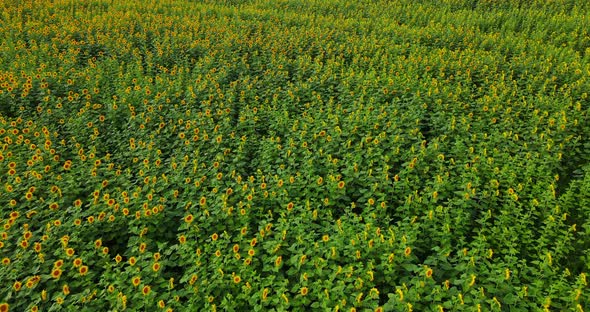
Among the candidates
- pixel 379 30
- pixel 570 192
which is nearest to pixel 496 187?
pixel 570 192

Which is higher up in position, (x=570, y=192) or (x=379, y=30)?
(x=379, y=30)

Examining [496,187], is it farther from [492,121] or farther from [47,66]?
[47,66]

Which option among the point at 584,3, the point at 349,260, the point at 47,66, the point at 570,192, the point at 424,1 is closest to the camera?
the point at 349,260

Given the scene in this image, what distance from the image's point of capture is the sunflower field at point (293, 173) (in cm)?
315

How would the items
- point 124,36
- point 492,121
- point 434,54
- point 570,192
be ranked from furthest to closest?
1. point 124,36
2. point 434,54
3. point 492,121
4. point 570,192

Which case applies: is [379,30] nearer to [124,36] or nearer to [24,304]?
[124,36]

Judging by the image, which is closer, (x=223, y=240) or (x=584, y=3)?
(x=223, y=240)

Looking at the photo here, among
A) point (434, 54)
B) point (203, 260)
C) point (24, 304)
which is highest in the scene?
point (434, 54)

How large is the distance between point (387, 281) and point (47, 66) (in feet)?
24.3

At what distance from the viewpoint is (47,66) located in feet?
24.5

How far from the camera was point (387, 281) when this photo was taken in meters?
3.15

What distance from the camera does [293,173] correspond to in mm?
4637

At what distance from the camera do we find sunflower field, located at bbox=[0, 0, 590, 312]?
3.15 meters

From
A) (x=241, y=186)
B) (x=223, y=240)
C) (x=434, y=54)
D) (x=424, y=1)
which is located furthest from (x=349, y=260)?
(x=424, y=1)
